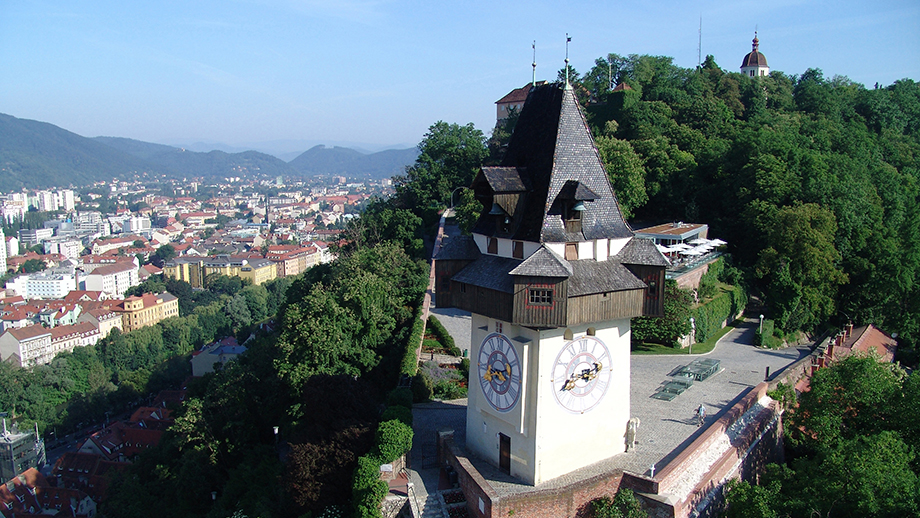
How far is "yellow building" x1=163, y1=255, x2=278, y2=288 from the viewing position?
143 metres

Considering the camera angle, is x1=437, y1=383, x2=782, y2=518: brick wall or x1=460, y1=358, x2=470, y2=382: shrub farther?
x1=460, y1=358, x2=470, y2=382: shrub

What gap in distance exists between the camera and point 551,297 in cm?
1501

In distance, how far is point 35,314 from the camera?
111m

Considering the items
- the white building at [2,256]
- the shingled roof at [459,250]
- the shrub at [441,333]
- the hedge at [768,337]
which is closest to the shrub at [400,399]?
the shingled roof at [459,250]

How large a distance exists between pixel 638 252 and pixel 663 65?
47.9m

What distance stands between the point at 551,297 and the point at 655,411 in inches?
315

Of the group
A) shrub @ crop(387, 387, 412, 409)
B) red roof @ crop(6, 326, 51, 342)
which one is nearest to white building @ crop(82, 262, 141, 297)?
red roof @ crop(6, 326, 51, 342)

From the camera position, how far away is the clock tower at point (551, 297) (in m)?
15.6

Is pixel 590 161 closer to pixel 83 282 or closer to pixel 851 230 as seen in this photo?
pixel 851 230

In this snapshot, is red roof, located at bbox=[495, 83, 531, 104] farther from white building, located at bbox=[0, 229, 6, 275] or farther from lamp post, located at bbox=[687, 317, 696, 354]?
white building, located at bbox=[0, 229, 6, 275]

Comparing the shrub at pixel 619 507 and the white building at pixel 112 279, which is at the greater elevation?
the shrub at pixel 619 507

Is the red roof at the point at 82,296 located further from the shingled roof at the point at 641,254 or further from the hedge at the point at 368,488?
the shingled roof at the point at 641,254

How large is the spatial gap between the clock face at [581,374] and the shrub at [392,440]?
14.6 ft

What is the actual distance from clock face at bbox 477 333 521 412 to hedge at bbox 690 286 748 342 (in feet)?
49.7
